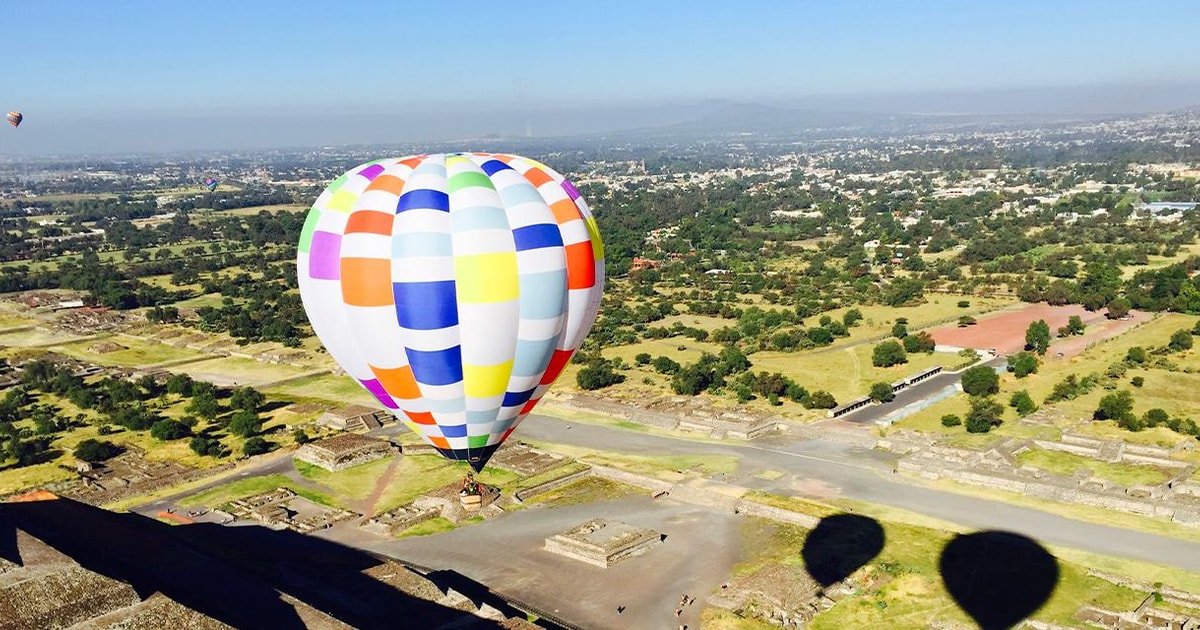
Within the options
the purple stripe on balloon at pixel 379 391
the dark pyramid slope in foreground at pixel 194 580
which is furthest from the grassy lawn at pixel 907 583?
the purple stripe on balloon at pixel 379 391

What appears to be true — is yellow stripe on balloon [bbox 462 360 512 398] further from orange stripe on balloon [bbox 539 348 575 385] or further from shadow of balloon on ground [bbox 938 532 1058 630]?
shadow of balloon on ground [bbox 938 532 1058 630]

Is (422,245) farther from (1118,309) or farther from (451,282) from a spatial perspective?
(1118,309)

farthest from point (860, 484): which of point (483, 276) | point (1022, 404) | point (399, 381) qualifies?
point (483, 276)

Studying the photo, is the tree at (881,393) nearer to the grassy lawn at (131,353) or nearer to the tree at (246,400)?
the tree at (246,400)

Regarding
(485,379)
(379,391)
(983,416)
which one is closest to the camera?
(485,379)

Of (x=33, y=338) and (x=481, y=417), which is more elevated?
(x=481, y=417)
